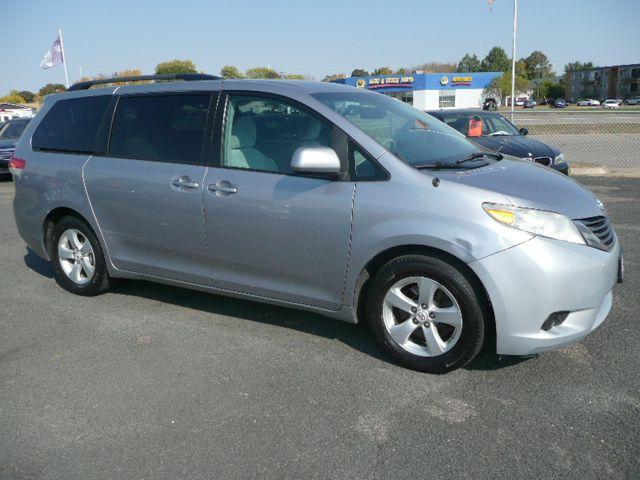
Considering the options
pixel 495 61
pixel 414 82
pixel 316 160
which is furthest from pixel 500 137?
pixel 495 61

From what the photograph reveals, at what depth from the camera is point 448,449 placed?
110 inches

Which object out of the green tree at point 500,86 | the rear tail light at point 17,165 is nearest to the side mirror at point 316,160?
the rear tail light at point 17,165

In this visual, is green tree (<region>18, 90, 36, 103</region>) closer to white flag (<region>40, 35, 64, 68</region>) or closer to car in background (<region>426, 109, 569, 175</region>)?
white flag (<region>40, 35, 64, 68</region>)

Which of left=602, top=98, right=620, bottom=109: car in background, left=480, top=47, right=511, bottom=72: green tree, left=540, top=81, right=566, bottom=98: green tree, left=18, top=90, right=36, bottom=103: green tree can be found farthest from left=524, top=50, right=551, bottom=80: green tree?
left=18, top=90, right=36, bottom=103: green tree

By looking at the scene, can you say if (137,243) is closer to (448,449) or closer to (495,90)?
(448,449)

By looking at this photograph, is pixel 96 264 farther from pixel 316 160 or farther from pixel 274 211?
pixel 316 160

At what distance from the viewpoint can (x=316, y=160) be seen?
139 inches

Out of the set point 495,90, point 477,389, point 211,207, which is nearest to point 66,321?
point 211,207

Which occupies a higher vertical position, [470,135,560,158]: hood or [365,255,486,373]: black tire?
[470,135,560,158]: hood

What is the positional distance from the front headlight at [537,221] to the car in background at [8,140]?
14.2 meters

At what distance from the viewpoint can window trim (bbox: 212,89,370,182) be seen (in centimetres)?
366

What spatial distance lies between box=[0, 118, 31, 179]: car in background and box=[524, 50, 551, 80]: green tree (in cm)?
14580

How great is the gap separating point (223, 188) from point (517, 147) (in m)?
7.29

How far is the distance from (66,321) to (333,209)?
8.29ft
